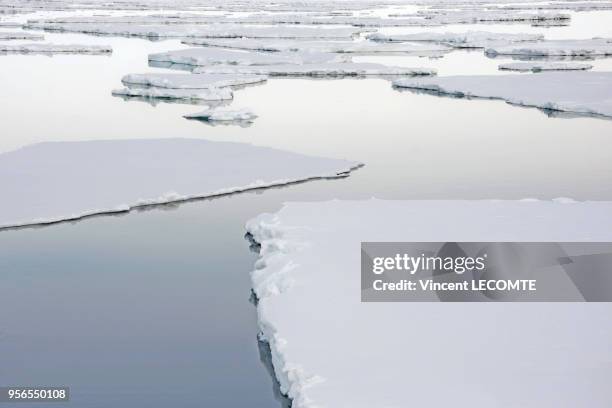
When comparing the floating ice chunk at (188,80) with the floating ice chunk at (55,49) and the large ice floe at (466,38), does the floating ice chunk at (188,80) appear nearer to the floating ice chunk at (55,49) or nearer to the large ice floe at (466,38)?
the floating ice chunk at (55,49)

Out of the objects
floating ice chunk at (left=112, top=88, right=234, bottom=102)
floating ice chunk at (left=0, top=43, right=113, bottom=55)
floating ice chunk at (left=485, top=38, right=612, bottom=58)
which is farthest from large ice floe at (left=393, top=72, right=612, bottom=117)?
floating ice chunk at (left=0, top=43, right=113, bottom=55)

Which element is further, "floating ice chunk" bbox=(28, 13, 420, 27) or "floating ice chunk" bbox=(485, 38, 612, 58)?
"floating ice chunk" bbox=(28, 13, 420, 27)

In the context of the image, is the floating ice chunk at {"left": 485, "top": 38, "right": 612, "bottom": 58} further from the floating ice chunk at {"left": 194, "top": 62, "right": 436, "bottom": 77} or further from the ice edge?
the ice edge

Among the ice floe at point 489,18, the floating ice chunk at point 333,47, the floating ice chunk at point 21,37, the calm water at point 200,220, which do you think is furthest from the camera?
the ice floe at point 489,18

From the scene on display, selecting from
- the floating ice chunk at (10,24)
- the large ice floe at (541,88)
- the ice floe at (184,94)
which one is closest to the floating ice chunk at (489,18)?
the floating ice chunk at (10,24)

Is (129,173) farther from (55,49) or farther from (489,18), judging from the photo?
(489,18)

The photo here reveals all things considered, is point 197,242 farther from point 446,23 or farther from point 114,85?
point 446,23

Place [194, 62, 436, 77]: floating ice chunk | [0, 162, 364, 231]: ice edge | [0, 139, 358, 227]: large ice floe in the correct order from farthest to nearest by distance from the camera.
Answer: [194, 62, 436, 77]: floating ice chunk < [0, 139, 358, 227]: large ice floe < [0, 162, 364, 231]: ice edge

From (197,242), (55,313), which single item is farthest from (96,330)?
(197,242)
